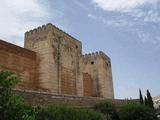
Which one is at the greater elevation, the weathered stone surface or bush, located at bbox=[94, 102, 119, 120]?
the weathered stone surface

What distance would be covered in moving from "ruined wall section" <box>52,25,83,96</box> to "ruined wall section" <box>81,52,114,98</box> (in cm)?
598

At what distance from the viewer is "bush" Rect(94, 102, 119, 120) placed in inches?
786

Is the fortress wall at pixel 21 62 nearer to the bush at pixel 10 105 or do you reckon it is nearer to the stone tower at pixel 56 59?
the stone tower at pixel 56 59

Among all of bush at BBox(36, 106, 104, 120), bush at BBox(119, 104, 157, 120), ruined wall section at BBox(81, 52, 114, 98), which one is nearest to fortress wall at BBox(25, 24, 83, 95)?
bush at BBox(119, 104, 157, 120)

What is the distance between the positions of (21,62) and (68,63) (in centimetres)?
461

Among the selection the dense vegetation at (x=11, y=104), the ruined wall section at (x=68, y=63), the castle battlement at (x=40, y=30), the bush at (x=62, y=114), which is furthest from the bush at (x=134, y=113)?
the dense vegetation at (x=11, y=104)

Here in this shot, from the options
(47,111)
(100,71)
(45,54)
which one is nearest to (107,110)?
(45,54)

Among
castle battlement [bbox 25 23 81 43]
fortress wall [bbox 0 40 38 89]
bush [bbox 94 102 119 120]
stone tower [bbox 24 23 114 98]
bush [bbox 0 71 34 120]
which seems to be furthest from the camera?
castle battlement [bbox 25 23 81 43]

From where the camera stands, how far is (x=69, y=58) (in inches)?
909

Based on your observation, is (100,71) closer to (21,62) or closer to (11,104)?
(21,62)

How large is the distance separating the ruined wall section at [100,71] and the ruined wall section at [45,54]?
890cm

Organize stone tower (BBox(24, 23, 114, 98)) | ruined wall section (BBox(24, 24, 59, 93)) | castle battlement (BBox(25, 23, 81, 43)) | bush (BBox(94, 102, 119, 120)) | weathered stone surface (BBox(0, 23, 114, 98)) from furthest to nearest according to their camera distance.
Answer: castle battlement (BBox(25, 23, 81, 43))
stone tower (BBox(24, 23, 114, 98))
ruined wall section (BBox(24, 24, 59, 93))
bush (BBox(94, 102, 119, 120))
weathered stone surface (BBox(0, 23, 114, 98))

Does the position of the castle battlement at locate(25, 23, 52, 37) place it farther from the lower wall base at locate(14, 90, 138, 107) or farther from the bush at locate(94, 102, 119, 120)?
the bush at locate(94, 102, 119, 120)

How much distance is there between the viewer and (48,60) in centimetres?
2084
